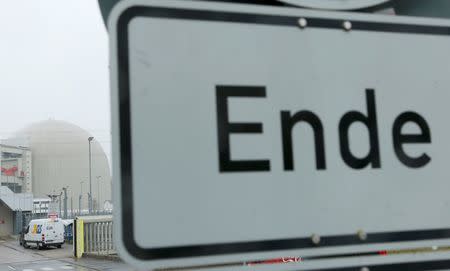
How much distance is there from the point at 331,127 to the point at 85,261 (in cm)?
2090

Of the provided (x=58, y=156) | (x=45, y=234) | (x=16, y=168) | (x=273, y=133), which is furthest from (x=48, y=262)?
(x=58, y=156)

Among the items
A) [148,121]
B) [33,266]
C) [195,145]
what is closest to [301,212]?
[195,145]

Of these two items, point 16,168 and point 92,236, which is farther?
point 16,168

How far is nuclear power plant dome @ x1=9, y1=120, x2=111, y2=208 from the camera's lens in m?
62.7

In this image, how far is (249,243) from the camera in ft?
3.29

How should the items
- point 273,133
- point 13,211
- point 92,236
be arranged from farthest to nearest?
point 13,211 → point 92,236 → point 273,133

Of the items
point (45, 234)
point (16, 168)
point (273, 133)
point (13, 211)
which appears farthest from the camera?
point (16, 168)

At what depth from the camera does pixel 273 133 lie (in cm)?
106

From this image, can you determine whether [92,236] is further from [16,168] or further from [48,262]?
[16,168]

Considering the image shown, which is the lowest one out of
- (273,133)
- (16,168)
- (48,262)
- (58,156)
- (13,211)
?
(48,262)

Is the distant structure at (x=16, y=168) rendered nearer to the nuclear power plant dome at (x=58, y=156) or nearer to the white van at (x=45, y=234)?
the nuclear power plant dome at (x=58, y=156)

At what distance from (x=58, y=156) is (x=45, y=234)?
38.1 m

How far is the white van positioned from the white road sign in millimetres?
28076

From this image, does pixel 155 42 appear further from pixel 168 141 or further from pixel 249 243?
pixel 249 243
